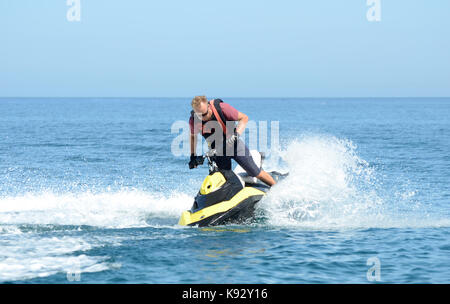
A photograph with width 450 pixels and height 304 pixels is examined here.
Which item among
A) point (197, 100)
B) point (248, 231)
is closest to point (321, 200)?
point (248, 231)

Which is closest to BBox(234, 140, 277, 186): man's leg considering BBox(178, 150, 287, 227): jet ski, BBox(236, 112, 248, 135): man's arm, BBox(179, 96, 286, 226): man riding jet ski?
BBox(179, 96, 286, 226): man riding jet ski

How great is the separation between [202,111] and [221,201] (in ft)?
5.14

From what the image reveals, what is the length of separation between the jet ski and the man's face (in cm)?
65

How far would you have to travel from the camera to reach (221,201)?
933cm

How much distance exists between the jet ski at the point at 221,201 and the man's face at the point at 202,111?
0.65 metres

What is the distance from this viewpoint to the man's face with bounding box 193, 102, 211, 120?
8820 mm

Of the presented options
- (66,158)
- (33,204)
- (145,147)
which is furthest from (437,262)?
(145,147)

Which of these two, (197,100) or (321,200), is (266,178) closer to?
(321,200)

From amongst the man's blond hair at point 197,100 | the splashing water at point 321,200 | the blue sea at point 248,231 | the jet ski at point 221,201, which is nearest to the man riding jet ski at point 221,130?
the man's blond hair at point 197,100

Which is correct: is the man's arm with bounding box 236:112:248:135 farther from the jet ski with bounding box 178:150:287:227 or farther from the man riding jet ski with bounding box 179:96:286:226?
the jet ski with bounding box 178:150:287:227
